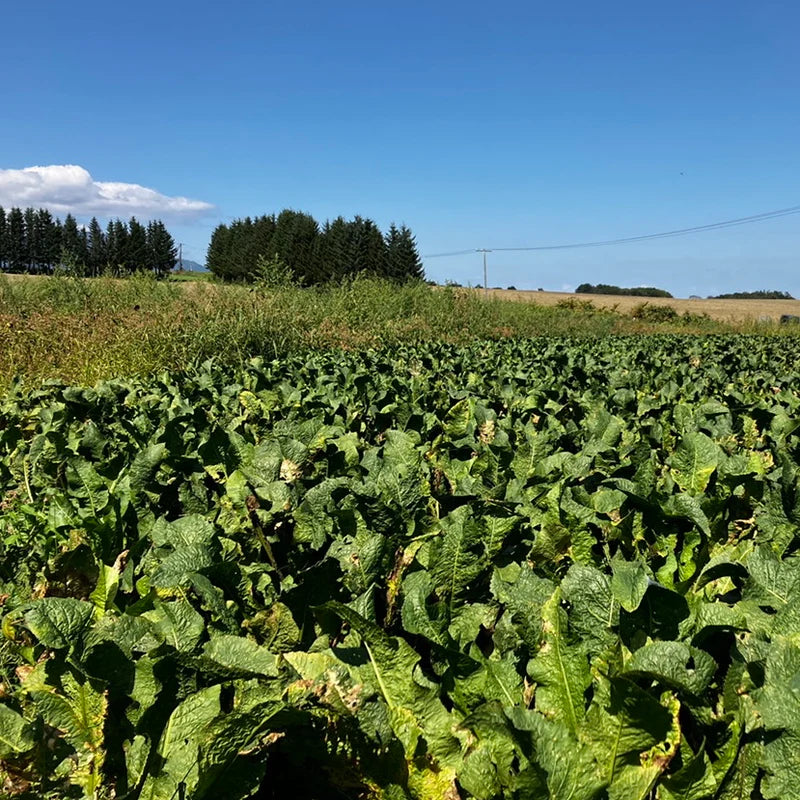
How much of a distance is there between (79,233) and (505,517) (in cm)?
12474

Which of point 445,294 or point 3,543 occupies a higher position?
point 445,294

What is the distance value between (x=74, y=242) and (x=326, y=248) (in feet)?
155

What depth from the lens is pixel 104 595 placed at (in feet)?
5.14

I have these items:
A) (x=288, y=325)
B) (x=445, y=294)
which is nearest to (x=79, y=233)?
(x=445, y=294)

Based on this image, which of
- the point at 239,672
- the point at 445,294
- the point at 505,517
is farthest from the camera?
the point at 445,294

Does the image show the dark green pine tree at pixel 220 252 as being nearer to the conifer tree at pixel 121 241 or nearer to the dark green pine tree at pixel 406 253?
the conifer tree at pixel 121 241

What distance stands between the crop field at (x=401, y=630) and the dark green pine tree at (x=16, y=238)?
126767 mm

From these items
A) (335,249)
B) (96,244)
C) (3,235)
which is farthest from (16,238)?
(335,249)

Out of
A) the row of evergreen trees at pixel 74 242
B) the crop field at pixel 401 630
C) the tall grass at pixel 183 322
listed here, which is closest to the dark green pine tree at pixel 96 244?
the row of evergreen trees at pixel 74 242

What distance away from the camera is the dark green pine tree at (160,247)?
10212 centimetres

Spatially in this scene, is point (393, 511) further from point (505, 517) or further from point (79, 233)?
point (79, 233)

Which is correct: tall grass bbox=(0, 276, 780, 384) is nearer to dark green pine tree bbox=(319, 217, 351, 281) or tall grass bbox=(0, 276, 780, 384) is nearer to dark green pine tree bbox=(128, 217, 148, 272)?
dark green pine tree bbox=(319, 217, 351, 281)

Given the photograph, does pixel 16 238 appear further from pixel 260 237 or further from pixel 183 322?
pixel 183 322

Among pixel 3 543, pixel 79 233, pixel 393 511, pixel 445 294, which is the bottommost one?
pixel 3 543
